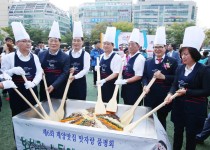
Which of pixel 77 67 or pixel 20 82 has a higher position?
pixel 77 67

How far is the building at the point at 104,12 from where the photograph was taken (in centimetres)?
7075

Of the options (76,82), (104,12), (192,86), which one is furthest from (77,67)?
(104,12)

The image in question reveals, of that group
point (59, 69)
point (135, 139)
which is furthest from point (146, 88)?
point (59, 69)

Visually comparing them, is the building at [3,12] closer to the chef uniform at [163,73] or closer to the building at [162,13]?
the building at [162,13]

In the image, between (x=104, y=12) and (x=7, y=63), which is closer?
(x=7, y=63)

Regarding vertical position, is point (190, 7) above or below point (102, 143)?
above

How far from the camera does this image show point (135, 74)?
277cm

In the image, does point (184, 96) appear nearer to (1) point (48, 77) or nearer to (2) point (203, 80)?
(2) point (203, 80)

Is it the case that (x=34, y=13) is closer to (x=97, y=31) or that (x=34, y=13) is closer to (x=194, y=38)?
(x=97, y=31)

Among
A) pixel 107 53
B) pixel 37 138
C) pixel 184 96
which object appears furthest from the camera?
pixel 107 53

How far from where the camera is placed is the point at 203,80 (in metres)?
1.95

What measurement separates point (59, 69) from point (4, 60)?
716 mm

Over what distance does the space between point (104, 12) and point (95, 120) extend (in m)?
75.1

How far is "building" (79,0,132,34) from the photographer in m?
70.8
